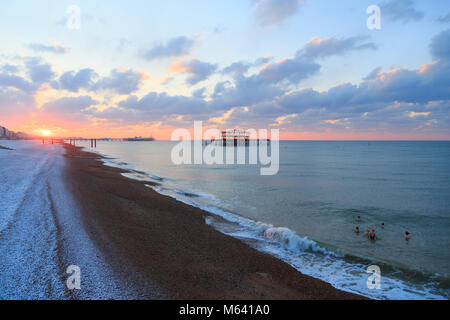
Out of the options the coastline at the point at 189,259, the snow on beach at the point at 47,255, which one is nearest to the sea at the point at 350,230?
the coastline at the point at 189,259

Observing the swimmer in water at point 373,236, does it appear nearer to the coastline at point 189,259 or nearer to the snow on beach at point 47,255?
the coastline at point 189,259

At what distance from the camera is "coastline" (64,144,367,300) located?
615cm

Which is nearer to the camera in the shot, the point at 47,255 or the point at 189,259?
the point at 47,255

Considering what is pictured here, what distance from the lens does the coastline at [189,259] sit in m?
6.15

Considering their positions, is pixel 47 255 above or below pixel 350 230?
above

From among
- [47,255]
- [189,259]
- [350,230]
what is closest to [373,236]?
[350,230]

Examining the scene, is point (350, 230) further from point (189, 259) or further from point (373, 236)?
point (189, 259)

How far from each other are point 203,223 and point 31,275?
761cm

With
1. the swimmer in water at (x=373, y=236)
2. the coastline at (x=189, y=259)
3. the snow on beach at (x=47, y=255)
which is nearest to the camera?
the snow on beach at (x=47, y=255)

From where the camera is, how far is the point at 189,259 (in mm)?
7699

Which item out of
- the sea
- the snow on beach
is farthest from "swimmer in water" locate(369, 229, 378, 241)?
the snow on beach

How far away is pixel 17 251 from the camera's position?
22.1 feet

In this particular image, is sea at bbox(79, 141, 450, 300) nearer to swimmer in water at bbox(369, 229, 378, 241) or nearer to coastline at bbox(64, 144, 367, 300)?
swimmer in water at bbox(369, 229, 378, 241)
